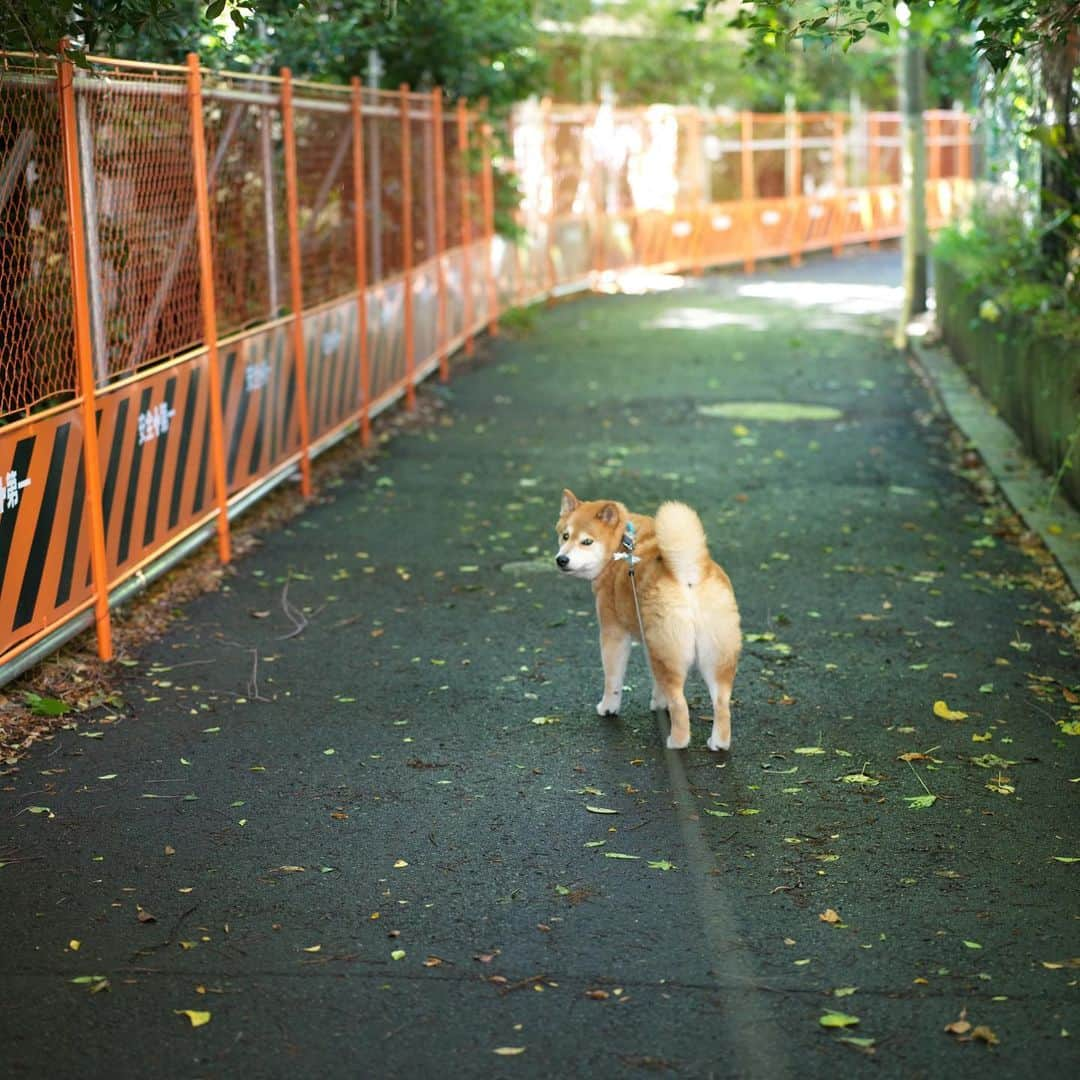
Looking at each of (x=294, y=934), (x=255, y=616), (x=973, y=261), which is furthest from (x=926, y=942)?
(x=973, y=261)

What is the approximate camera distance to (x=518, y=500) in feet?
37.7

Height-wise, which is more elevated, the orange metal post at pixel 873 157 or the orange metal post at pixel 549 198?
the orange metal post at pixel 873 157

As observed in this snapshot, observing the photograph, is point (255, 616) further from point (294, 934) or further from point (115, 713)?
point (294, 934)

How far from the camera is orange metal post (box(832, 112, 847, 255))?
113ft

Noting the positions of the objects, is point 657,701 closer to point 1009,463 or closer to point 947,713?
point 947,713

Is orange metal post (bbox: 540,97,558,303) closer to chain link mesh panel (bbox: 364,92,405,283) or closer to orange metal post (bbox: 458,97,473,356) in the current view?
orange metal post (bbox: 458,97,473,356)

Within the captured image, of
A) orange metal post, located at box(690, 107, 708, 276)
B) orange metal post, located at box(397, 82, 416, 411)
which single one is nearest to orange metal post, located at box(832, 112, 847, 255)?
orange metal post, located at box(690, 107, 708, 276)

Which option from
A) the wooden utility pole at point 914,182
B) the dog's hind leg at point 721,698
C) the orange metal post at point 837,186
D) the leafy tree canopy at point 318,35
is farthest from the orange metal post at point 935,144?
the dog's hind leg at point 721,698

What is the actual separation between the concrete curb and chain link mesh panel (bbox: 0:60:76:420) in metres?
5.13

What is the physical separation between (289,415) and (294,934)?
22.9ft

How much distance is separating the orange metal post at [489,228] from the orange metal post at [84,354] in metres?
13.0

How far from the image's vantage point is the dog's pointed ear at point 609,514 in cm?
641

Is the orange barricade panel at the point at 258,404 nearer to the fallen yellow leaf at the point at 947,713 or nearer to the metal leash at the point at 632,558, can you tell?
the metal leash at the point at 632,558

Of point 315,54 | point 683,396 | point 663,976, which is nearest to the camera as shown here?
point 663,976
